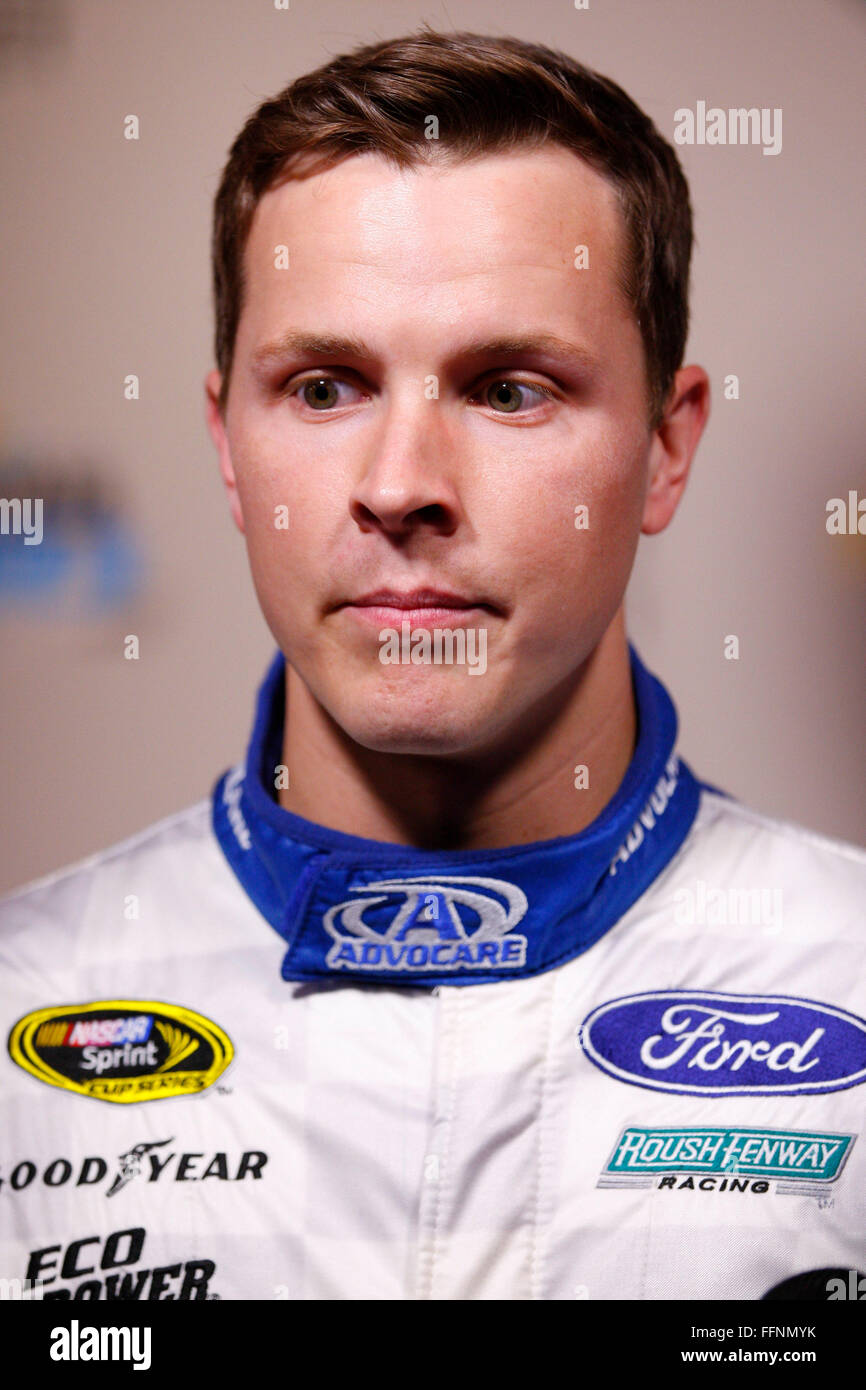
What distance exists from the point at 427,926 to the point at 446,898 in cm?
4

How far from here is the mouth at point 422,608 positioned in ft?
4.54

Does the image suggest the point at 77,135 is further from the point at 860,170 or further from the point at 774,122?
the point at 860,170

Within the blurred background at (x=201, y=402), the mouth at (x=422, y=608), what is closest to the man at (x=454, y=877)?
the mouth at (x=422, y=608)

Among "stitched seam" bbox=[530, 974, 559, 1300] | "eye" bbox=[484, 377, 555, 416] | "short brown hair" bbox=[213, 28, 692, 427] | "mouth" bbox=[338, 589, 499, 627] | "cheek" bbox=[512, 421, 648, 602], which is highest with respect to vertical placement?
"short brown hair" bbox=[213, 28, 692, 427]

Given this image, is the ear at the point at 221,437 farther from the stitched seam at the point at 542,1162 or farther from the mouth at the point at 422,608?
the stitched seam at the point at 542,1162

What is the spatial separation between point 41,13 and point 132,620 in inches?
29.8

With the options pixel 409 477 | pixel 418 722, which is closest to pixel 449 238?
pixel 409 477

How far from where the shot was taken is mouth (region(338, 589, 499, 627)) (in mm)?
1385

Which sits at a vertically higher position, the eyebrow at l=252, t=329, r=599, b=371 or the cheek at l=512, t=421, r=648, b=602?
the eyebrow at l=252, t=329, r=599, b=371

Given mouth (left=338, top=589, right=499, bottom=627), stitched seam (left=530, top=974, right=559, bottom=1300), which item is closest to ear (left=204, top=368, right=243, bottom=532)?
mouth (left=338, top=589, right=499, bottom=627)

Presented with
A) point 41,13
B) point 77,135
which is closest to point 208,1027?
point 77,135

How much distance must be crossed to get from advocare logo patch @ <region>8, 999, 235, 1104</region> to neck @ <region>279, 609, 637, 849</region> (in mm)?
270

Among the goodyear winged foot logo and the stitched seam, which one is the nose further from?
the stitched seam

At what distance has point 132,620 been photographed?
6.39 feet
